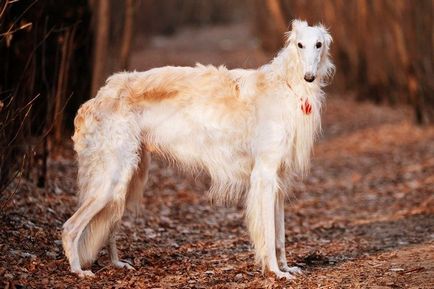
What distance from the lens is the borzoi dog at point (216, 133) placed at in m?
6.12

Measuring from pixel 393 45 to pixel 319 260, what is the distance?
41.6 feet

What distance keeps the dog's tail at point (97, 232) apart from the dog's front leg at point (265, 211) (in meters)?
1.06

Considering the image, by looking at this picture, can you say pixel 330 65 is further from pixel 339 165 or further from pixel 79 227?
pixel 339 165

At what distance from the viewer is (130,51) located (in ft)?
43.7

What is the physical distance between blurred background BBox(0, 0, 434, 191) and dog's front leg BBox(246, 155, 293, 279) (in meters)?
1.79

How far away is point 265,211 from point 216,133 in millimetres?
748

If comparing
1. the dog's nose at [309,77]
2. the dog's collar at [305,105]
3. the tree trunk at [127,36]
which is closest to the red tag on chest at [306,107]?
the dog's collar at [305,105]

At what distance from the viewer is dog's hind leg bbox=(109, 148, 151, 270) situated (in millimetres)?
6438

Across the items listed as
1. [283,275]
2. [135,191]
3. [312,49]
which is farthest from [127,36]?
[283,275]

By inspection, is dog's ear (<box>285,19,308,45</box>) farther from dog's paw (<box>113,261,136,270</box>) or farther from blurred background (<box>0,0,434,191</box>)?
dog's paw (<box>113,261,136,270</box>)

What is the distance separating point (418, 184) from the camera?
11.1 metres

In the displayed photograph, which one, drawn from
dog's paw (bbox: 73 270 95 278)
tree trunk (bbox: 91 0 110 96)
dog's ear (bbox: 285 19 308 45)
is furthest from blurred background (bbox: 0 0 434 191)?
dog's ear (bbox: 285 19 308 45)

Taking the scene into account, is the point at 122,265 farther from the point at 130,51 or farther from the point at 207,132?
the point at 130,51

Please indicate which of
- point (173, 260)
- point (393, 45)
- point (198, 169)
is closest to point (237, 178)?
point (198, 169)
